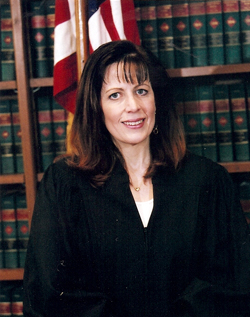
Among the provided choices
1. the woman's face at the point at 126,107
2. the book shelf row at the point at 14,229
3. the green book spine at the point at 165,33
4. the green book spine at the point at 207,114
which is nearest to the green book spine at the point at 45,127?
the book shelf row at the point at 14,229

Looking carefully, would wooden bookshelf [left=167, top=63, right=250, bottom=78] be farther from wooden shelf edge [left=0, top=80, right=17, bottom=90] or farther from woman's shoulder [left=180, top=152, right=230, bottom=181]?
wooden shelf edge [left=0, top=80, right=17, bottom=90]

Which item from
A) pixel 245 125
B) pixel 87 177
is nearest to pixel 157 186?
pixel 87 177

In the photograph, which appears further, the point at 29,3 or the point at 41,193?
the point at 29,3

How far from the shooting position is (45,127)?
1.46m

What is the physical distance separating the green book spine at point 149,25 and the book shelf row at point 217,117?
0.69 ft

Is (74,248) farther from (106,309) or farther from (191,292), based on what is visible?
(191,292)

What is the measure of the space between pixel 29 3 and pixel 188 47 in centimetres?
67

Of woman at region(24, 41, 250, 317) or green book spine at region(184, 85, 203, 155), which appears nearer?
woman at region(24, 41, 250, 317)

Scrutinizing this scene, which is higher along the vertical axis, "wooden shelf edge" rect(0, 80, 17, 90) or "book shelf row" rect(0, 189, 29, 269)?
"wooden shelf edge" rect(0, 80, 17, 90)

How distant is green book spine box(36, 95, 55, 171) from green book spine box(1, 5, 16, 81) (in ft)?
0.50

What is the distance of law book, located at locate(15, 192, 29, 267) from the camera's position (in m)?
1.49

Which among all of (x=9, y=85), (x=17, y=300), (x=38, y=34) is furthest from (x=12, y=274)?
(x=38, y=34)

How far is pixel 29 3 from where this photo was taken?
1416mm

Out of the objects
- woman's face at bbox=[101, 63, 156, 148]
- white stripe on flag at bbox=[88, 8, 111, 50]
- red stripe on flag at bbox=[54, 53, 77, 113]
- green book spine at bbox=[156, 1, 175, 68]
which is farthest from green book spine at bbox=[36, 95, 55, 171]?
green book spine at bbox=[156, 1, 175, 68]
